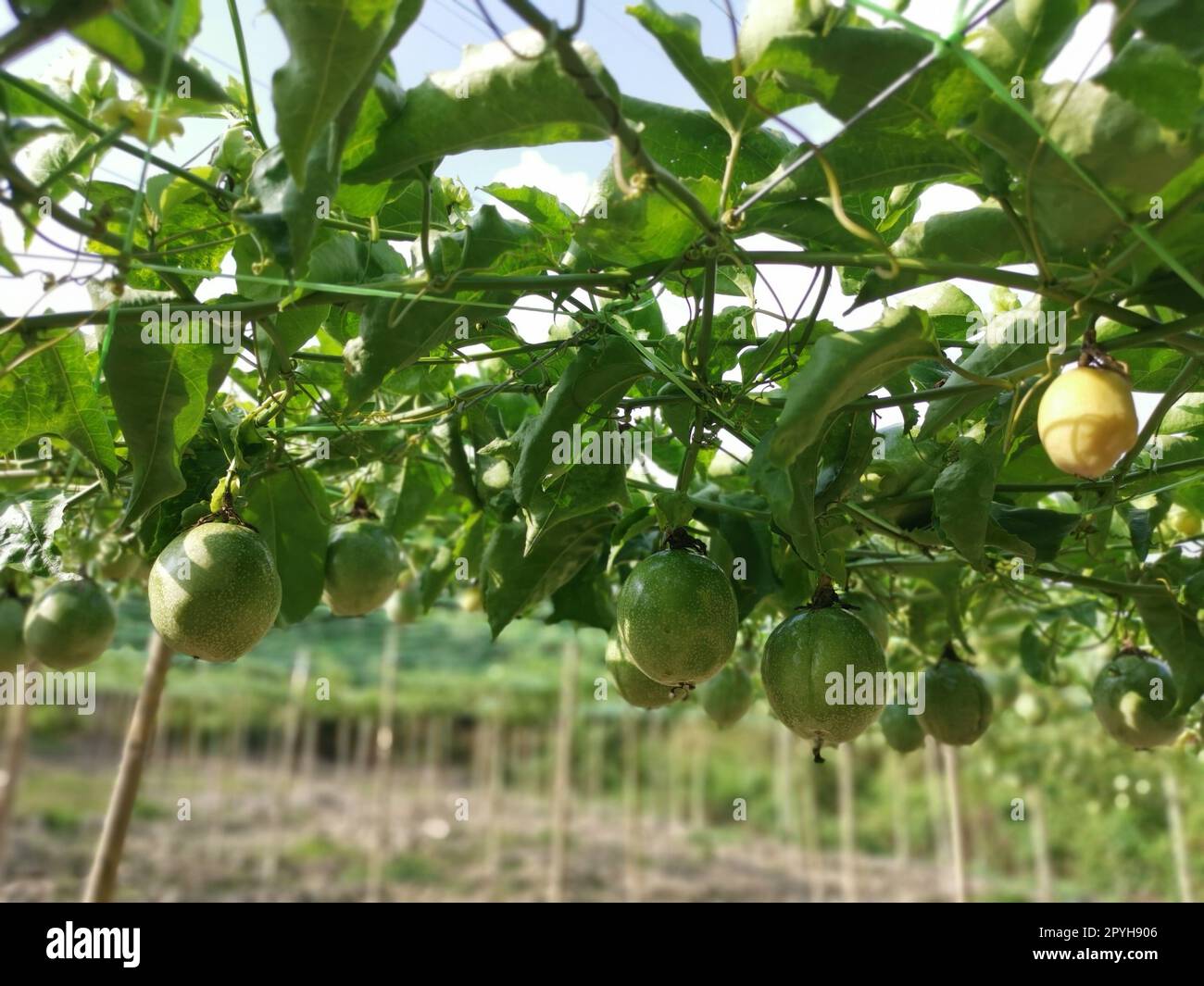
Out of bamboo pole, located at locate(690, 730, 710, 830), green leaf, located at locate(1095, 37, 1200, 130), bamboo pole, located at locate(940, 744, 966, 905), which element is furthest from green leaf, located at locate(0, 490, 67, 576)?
bamboo pole, located at locate(690, 730, 710, 830)

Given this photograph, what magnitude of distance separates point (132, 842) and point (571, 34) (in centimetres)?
1519

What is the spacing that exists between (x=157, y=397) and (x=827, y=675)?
1.04m

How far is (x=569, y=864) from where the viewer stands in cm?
1476

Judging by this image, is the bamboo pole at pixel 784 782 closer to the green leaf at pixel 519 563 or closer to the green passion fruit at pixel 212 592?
the green leaf at pixel 519 563

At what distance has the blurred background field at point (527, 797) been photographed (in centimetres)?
1159

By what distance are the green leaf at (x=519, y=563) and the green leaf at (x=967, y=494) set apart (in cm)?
67

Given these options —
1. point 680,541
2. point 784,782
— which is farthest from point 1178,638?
point 784,782

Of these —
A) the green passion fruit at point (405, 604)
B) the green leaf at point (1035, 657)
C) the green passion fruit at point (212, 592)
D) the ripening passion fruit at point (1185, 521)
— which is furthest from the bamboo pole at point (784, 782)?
the green passion fruit at point (212, 592)

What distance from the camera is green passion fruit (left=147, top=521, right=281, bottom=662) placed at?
1554 millimetres

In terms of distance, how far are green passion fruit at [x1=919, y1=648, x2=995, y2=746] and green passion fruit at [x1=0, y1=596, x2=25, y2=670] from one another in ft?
7.34

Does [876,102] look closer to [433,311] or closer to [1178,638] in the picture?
[433,311]

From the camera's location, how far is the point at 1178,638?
213 centimetres
